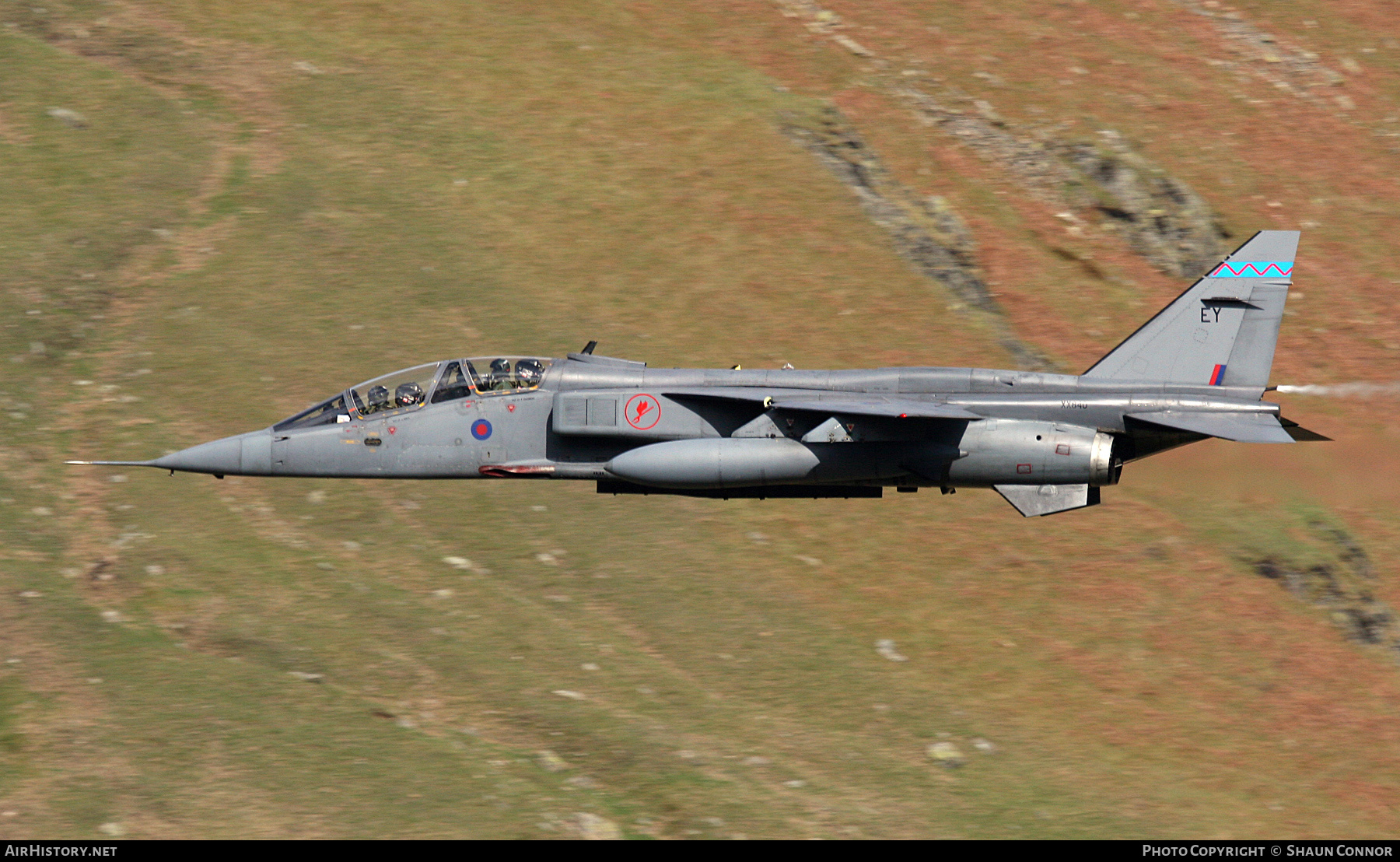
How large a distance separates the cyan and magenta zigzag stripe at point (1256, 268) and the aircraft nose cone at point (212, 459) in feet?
49.2

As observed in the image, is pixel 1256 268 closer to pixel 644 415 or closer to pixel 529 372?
pixel 644 415

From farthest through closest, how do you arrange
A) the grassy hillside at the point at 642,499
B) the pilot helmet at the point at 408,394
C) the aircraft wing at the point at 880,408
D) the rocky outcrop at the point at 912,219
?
the rocky outcrop at the point at 912,219
the grassy hillside at the point at 642,499
the pilot helmet at the point at 408,394
the aircraft wing at the point at 880,408

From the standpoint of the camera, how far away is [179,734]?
971 inches

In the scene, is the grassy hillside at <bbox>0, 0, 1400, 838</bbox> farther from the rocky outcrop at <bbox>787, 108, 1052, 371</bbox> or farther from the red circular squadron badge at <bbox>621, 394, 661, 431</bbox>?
the red circular squadron badge at <bbox>621, 394, 661, 431</bbox>

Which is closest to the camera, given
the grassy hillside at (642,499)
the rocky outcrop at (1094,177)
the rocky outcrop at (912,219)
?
the grassy hillside at (642,499)

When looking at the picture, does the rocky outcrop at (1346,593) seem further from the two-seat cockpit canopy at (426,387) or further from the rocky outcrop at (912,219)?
the two-seat cockpit canopy at (426,387)

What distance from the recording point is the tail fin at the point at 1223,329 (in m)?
23.2

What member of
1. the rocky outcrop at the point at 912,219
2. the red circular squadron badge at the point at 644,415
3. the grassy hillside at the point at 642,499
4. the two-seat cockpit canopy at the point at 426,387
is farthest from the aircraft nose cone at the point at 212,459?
the rocky outcrop at the point at 912,219

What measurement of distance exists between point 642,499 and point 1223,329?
495 inches

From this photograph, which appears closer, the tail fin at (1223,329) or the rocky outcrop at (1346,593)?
the tail fin at (1223,329)

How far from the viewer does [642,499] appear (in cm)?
3172

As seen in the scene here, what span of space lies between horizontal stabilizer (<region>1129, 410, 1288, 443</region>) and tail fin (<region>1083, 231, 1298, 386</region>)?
4.01 feet

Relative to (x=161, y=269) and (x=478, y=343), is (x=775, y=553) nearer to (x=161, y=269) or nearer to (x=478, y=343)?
(x=478, y=343)

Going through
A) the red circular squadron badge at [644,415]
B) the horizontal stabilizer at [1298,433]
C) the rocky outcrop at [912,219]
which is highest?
the rocky outcrop at [912,219]
